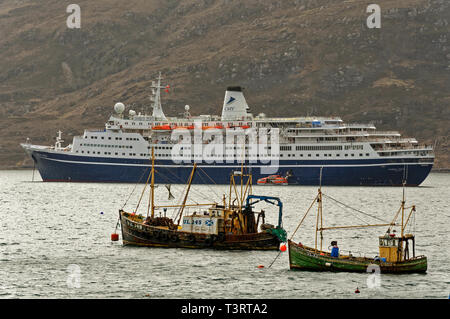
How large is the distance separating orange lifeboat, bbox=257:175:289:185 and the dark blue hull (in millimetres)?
1036

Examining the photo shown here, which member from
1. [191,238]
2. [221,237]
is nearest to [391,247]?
[221,237]

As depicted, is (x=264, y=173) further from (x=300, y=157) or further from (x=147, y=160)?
(x=147, y=160)

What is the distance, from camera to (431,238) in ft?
225

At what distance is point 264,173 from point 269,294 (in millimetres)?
108661

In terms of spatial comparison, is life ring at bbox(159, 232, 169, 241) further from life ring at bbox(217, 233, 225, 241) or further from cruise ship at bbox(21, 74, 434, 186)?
cruise ship at bbox(21, 74, 434, 186)

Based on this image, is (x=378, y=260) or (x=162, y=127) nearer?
(x=378, y=260)

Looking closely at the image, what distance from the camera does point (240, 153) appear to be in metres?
152

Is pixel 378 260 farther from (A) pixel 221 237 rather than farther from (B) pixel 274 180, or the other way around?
(B) pixel 274 180

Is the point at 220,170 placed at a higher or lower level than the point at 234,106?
lower

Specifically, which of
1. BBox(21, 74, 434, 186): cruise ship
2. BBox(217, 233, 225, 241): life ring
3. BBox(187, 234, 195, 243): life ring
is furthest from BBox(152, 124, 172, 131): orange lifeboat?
BBox(217, 233, 225, 241): life ring

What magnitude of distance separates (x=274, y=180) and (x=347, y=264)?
101046mm

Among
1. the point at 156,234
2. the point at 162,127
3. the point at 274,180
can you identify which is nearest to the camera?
the point at 156,234

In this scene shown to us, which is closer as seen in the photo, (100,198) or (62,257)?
(62,257)
